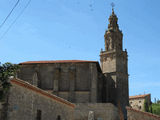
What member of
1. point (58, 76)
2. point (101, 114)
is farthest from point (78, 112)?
point (58, 76)

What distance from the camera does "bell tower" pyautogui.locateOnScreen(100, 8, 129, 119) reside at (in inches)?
1665

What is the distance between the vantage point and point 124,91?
43438mm

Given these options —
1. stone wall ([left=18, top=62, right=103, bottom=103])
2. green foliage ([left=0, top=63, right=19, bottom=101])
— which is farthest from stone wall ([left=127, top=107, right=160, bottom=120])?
stone wall ([left=18, top=62, right=103, bottom=103])

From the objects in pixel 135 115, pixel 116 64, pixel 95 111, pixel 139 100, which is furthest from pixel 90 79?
pixel 139 100

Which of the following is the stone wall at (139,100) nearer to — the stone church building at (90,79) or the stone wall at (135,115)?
the stone church building at (90,79)

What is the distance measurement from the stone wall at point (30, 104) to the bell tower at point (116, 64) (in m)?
26.9

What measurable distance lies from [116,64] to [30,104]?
32.5m

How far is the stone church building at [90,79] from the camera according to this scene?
30.5 meters

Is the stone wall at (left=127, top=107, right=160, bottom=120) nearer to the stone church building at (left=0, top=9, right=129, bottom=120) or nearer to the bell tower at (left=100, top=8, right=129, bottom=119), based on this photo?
the stone church building at (left=0, top=9, right=129, bottom=120)

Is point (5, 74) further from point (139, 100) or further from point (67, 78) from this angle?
point (139, 100)

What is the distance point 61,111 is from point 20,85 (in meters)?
5.55

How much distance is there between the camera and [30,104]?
1247 centimetres

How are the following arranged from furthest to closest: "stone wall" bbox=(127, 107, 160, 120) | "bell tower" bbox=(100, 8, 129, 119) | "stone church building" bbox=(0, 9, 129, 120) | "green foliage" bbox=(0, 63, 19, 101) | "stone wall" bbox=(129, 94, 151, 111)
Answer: "stone wall" bbox=(129, 94, 151, 111)
"bell tower" bbox=(100, 8, 129, 119)
"stone church building" bbox=(0, 9, 129, 120)
"stone wall" bbox=(127, 107, 160, 120)
"green foliage" bbox=(0, 63, 19, 101)

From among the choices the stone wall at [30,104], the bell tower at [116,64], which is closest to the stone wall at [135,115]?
the stone wall at [30,104]
